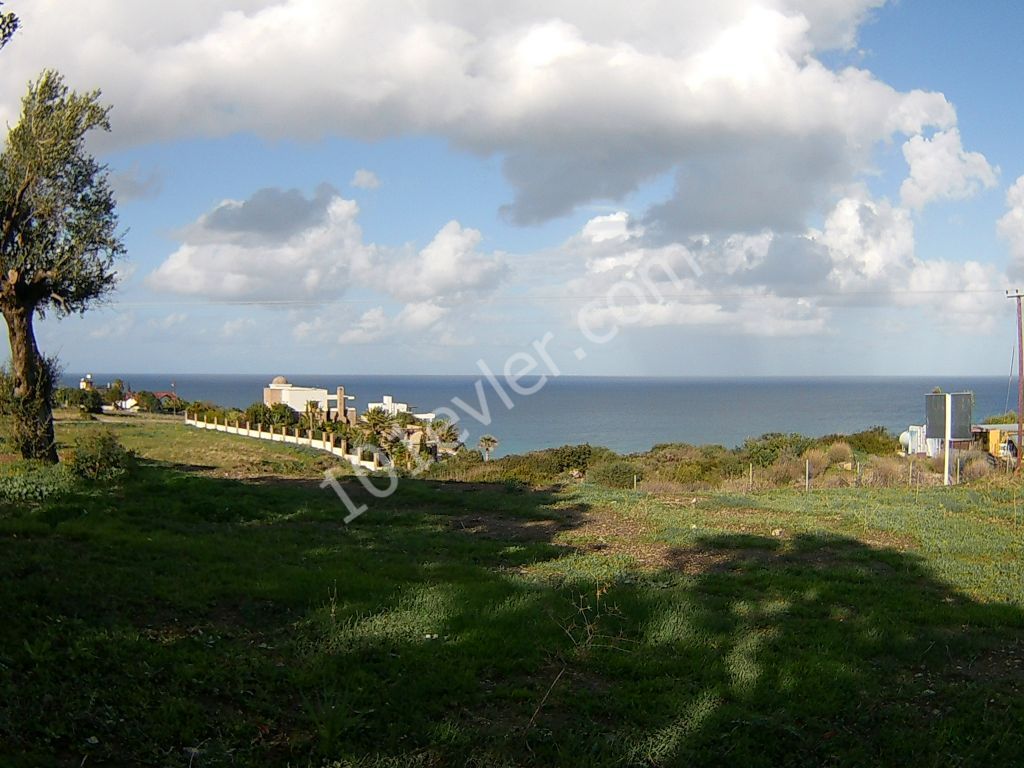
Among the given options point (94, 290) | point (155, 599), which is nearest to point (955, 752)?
point (155, 599)

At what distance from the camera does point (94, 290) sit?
1388 centimetres

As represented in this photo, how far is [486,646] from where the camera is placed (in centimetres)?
570

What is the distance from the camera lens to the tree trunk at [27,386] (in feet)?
43.2

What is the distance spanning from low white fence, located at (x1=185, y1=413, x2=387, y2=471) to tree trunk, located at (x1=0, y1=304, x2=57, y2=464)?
14.7m

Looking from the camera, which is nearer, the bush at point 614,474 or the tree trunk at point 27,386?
the tree trunk at point 27,386

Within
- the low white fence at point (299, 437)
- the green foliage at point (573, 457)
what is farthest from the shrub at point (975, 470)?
the low white fence at point (299, 437)

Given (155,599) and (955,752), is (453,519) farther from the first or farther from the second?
(955,752)

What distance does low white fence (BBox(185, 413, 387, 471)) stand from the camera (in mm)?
30495

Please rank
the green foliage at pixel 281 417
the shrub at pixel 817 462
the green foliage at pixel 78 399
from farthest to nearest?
the green foliage at pixel 78 399 < the green foliage at pixel 281 417 < the shrub at pixel 817 462

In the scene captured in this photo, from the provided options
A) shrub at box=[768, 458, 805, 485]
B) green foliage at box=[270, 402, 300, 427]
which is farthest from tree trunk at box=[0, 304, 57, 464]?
green foliage at box=[270, 402, 300, 427]

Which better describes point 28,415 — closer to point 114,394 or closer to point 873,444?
point 873,444

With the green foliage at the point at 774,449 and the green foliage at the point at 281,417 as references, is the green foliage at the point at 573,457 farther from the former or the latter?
the green foliage at the point at 281,417

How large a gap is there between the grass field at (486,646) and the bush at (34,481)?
33cm

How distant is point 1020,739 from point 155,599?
5.86m
